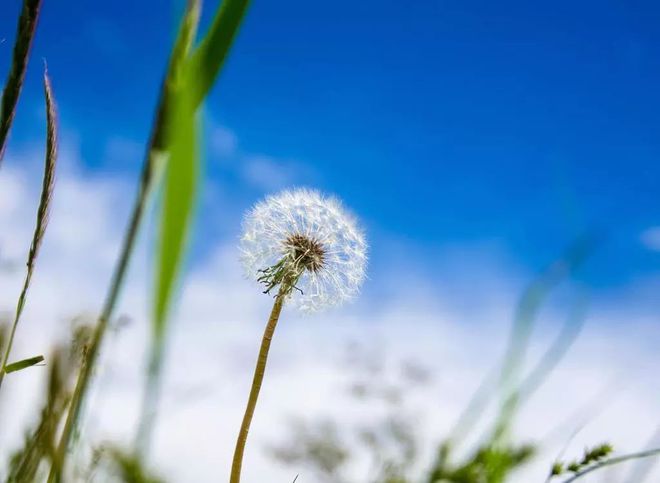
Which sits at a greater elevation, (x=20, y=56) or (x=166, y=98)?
(x=20, y=56)

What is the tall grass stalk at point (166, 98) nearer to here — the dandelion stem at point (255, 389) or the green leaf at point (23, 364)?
the green leaf at point (23, 364)

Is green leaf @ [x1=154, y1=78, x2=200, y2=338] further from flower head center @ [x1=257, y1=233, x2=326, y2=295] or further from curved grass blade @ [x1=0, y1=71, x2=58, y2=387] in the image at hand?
flower head center @ [x1=257, y1=233, x2=326, y2=295]

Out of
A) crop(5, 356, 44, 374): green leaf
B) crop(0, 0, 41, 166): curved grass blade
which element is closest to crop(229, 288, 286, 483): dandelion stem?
crop(5, 356, 44, 374): green leaf

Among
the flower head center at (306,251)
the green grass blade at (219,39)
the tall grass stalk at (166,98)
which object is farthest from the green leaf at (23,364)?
the flower head center at (306,251)

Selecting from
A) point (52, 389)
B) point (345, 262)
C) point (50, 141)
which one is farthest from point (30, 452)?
point (345, 262)

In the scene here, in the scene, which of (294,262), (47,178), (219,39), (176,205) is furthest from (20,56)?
(294,262)

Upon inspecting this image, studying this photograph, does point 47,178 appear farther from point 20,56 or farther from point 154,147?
point 154,147
